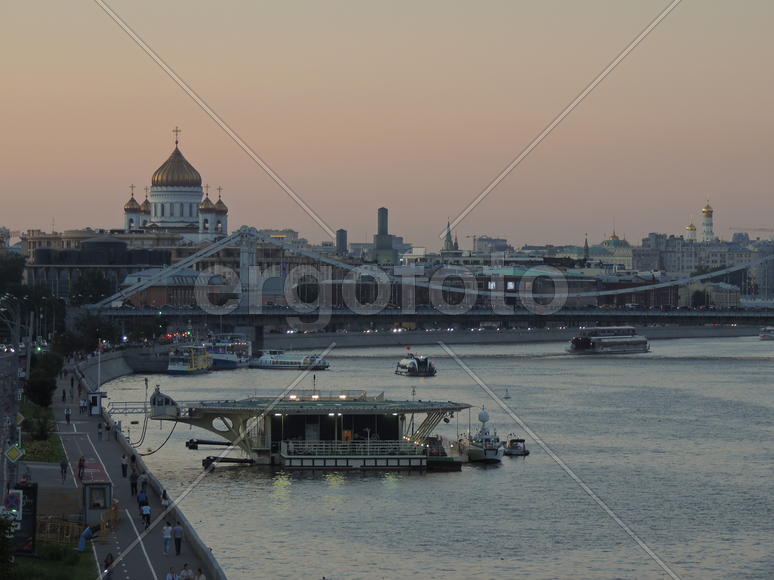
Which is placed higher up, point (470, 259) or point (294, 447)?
point (470, 259)

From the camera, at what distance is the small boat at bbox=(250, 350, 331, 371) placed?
2395 inches

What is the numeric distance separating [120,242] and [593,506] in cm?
7294

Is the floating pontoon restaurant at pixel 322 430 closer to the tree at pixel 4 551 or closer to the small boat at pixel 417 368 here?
the tree at pixel 4 551

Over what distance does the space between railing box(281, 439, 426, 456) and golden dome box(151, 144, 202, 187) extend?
3360 inches

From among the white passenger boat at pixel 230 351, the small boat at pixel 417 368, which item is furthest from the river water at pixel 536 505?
the white passenger boat at pixel 230 351

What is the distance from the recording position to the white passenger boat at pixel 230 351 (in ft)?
209

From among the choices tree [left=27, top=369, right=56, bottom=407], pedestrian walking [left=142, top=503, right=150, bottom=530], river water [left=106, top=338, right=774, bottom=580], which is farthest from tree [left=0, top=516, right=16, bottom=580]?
tree [left=27, top=369, right=56, bottom=407]

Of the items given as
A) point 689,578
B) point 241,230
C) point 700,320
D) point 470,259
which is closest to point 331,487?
point 689,578

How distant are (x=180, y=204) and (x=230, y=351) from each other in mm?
49803

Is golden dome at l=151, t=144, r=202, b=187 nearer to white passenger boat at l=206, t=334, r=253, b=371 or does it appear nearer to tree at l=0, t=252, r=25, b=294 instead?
tree at l=0, t=252, r=25, b=294

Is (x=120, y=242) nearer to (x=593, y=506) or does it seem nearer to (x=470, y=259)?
(x=470, y=259)

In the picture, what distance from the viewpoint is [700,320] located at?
234 ft

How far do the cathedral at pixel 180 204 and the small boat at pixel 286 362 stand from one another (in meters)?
49.4

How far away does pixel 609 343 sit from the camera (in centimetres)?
7950
